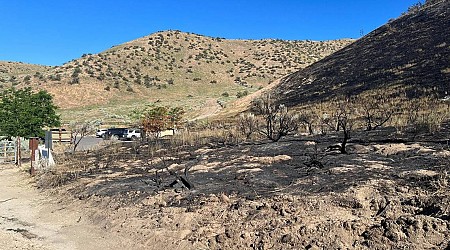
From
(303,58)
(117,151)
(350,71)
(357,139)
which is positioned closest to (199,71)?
(303,58)

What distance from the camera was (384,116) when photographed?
1969 centimetres

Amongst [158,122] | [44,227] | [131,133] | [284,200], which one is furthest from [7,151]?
[284,200]

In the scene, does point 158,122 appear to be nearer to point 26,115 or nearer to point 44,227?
point 26,115

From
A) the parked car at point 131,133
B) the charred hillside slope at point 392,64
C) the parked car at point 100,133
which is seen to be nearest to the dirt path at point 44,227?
the charred hillside slope at point 392,64

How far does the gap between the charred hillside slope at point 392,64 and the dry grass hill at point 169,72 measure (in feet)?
44.8

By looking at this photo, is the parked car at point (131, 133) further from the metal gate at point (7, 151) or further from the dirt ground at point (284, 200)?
the dirt ground at point (284, 200)

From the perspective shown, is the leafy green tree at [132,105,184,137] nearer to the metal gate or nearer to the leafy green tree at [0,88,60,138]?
the leafy green tree at [0,88,60,138]

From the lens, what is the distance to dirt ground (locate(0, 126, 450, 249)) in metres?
6.29

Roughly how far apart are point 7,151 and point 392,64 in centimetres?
2614

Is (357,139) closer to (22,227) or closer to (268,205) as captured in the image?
(268,205)

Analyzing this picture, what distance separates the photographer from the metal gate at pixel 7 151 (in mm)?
21984

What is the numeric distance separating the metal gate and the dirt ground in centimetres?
1052

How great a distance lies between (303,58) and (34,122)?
208ft

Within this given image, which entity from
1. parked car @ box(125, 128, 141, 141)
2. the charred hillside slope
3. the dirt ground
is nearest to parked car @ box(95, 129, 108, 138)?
parked car @ box(125, 128, 141, 141)
